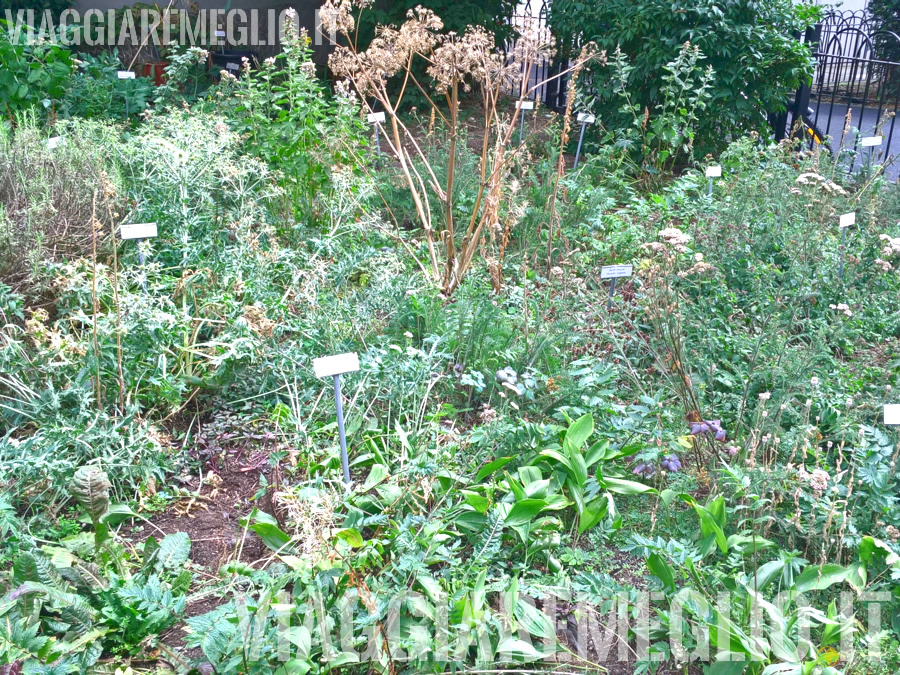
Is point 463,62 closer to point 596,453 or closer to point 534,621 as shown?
point 596,453

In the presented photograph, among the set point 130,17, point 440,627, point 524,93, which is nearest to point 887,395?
point 440,627

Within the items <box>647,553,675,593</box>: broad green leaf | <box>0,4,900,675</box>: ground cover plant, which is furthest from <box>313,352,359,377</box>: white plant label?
<box>647,553,675,593</box>: broad green leaf

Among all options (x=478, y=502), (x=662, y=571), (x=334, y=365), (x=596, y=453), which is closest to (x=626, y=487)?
(x=596, y=453)

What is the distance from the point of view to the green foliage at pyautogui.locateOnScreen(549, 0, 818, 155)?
6.10 metres

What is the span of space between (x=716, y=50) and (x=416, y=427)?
482cm

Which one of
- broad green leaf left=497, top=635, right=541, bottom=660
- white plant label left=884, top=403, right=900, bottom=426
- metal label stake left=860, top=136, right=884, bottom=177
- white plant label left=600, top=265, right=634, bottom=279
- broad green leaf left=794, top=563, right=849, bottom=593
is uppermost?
metal label stake left=860, top=136, right=884, bottom=177

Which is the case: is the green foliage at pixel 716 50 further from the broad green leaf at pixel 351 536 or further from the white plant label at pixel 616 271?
the broad green leaf at pixel 351 536

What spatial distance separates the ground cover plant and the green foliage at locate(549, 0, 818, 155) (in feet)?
5.95

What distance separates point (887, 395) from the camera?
9.27 ft

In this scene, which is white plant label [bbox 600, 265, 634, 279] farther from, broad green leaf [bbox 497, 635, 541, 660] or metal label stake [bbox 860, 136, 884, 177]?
metal label stake [bbox 860, 136, 884, 177]

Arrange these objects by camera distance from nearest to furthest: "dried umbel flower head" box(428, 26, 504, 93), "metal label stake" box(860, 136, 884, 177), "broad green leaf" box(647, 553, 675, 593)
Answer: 1. "broad green leaf" box(647, 553, 675, 593)
2. "dried umbel flower head" box(428, 26, 504, 93)
3. "metal label stake" box(860, 136, 884, 177)

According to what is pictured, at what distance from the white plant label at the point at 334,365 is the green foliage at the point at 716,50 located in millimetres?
4454

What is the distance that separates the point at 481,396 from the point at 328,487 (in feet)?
2.65

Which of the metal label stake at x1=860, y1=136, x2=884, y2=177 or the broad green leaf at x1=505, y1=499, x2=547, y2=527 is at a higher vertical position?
the metal label stake at x1=860, y1=136, x2=884, y2=177
